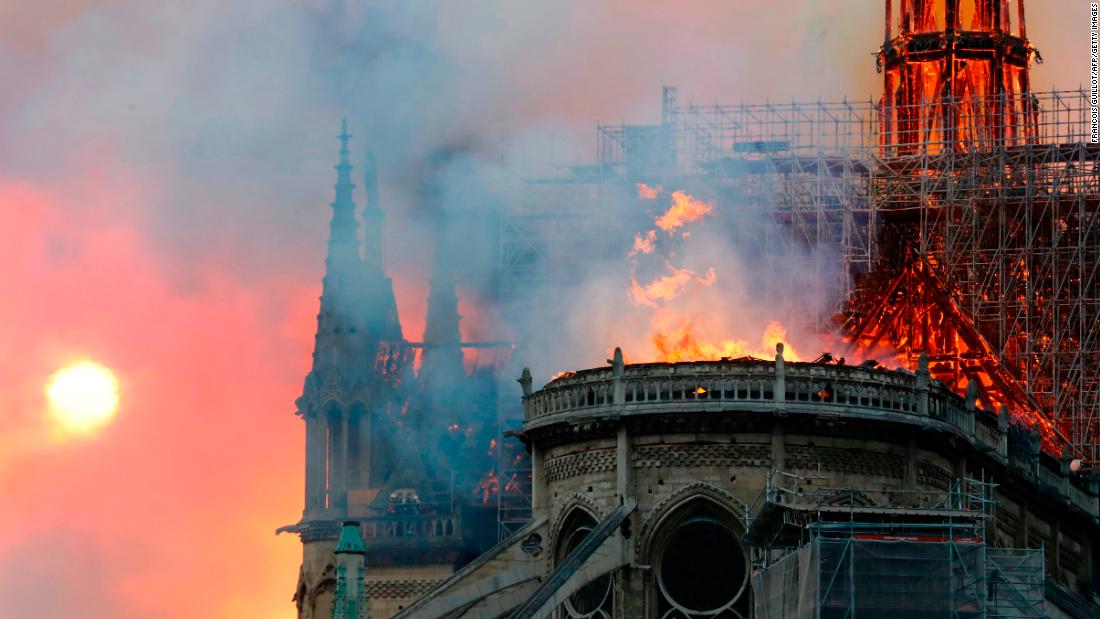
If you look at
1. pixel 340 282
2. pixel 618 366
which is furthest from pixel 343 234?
pixel 618 366

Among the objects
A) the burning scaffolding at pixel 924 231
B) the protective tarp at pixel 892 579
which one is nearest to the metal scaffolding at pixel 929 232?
the burning scaffolding at pixel 924 231

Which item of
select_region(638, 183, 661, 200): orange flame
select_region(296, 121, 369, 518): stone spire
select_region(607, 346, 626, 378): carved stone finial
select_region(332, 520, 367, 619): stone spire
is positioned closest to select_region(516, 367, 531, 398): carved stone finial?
select_region(607, 346, 626, 378): carved stone finial

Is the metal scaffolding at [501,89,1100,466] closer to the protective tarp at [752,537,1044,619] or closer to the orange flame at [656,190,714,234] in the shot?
the orange flame at [656,190,714,234]

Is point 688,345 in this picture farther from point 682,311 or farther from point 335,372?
point 335,372

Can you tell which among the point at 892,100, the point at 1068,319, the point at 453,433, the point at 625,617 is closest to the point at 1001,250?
the point at 1068,319

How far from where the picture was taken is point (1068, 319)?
99438mm

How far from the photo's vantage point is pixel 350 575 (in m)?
84.8

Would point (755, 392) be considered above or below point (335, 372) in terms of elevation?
below

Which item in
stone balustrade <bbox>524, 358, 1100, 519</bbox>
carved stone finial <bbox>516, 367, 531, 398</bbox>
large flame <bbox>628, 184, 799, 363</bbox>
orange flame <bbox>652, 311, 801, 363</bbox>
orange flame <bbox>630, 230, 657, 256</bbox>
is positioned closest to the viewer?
stone balustrade <bbox>524, 358, 1100, 519</bbox>

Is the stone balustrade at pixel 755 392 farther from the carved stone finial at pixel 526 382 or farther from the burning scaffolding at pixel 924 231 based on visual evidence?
the burning scaffolding at pixel 924 231

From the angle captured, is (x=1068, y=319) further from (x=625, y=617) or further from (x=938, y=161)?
(x=625, y=617)

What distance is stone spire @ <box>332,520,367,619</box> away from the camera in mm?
84125

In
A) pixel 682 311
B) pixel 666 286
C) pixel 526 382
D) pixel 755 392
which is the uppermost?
pixel 666 286

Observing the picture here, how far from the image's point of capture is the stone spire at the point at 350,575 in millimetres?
84125
